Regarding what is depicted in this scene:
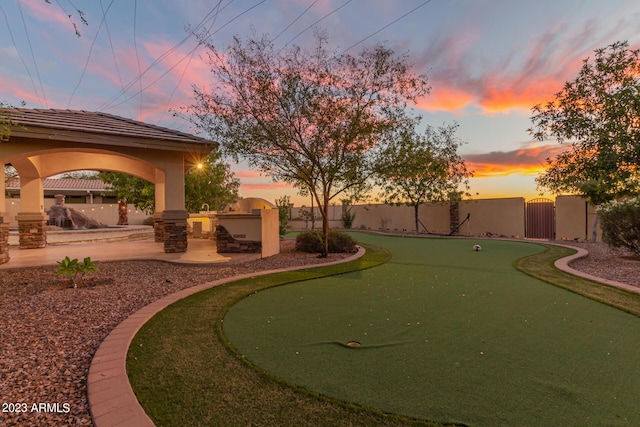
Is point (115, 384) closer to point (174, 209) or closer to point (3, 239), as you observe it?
point (174, 209)

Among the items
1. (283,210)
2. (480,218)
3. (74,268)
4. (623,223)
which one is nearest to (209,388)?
(74,268)

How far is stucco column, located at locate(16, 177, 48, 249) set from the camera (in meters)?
10.6

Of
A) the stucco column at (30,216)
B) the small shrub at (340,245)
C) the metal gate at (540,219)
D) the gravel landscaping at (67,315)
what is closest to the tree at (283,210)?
the small shrub at (340,245)

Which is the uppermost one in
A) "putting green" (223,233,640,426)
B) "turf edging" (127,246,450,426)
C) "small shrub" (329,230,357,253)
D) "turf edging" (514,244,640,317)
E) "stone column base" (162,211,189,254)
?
"stone column base" (162,211,189,254)

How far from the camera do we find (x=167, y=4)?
26.2 ft

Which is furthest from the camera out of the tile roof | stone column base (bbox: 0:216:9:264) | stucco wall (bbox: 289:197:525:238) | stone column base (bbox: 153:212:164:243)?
stucco wall (bbox: 289:197:525:238)

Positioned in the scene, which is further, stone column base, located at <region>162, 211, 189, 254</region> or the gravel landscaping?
stone column base, located at <region>162, 211, 189, 254</region>

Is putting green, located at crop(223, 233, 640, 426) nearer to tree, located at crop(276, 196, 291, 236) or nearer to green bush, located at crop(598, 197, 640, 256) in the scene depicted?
green bush, located at crop(598, 197, 640, 256)

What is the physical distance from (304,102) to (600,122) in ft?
25.1

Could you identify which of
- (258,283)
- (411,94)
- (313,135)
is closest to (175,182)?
(313,135)

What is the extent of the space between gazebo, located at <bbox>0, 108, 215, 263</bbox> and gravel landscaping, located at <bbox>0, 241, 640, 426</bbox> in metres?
2.20

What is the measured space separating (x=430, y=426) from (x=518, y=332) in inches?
83.6

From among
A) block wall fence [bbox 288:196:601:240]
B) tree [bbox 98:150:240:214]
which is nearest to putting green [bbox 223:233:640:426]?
block wall fence [bbox 288:196:601:240]

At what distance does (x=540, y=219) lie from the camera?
47.9ft
